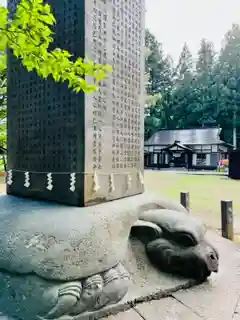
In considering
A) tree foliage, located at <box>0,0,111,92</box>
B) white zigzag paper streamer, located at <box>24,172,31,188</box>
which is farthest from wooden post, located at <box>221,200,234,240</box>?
tree foliage, located at <box>0,0,111,92</box>

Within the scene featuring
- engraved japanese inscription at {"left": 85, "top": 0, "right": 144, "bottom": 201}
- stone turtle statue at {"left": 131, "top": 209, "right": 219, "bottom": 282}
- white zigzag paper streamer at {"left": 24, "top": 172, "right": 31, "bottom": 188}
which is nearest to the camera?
stone turtle statue at {"left": 131, "top": 209, "right": 219, "bottom": 282}

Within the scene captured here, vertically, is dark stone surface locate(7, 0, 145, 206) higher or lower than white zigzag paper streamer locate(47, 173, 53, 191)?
higher

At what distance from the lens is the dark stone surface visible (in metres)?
2.74

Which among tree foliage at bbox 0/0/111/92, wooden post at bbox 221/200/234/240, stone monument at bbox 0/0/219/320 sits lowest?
wooden post at bbox 221/200/234/240

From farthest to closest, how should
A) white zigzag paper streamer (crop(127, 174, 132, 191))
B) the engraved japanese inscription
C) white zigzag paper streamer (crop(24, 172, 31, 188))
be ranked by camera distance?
white zigzag paper streamer (crop(127, 174, 132, 191)) → white zigzag paper streamer (crop(24, 172, 31, 188)) → the engraved japanese inscription

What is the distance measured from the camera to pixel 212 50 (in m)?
39.5

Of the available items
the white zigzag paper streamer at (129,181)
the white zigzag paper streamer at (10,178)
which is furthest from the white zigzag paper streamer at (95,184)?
the white zigzag paper streamer at (10,178)

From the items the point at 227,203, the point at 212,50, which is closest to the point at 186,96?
the point at 212,50

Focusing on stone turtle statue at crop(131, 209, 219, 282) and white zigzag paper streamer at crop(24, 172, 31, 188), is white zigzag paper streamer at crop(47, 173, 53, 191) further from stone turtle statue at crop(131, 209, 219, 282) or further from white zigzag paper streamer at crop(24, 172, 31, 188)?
stone turtle statue at crop(131, 209, 219, 282)

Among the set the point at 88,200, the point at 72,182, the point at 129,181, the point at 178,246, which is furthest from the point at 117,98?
the point at 178,246

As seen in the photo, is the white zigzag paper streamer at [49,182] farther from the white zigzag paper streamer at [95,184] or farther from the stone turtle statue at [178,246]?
the stone turtle statue at [178,246]

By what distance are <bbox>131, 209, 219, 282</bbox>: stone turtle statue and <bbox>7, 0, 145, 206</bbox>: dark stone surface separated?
57 cm

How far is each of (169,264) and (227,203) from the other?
2439 millimetres

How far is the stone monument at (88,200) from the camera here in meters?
2.04
